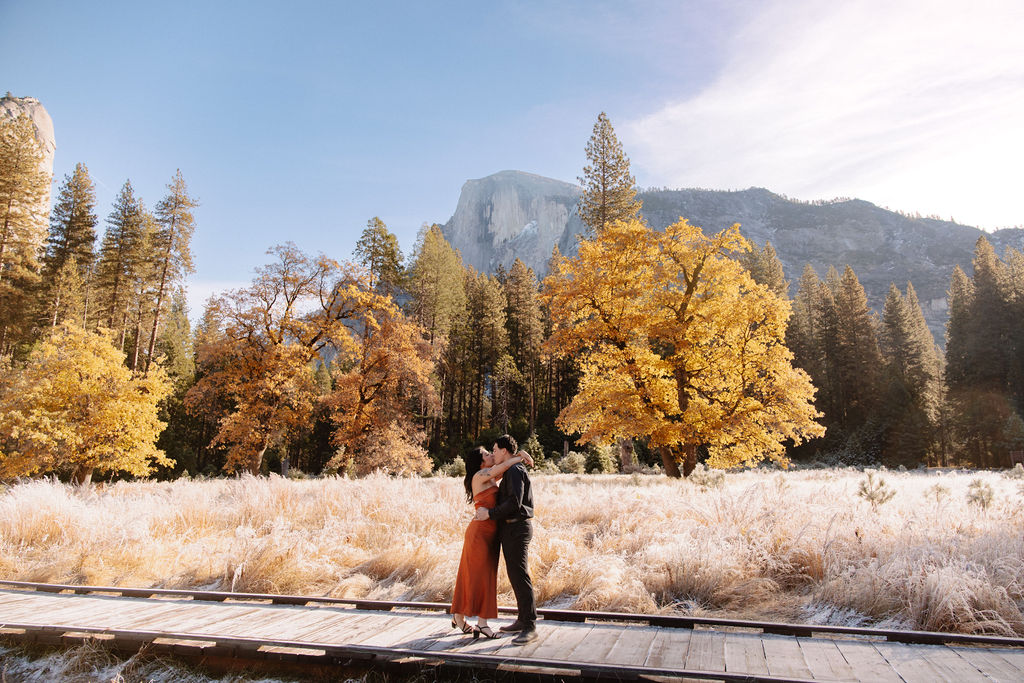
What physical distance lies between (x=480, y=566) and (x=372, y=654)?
1.15 metres

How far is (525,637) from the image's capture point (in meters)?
4.78

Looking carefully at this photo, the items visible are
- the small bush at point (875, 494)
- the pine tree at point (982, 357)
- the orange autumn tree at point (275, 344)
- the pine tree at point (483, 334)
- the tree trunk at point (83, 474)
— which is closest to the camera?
the small bush at point (875, 494)

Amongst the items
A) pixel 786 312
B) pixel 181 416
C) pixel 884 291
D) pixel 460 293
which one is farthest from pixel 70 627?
pixel 884 291

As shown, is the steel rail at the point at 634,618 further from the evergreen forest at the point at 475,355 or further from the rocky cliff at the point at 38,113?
the rocky cliff at the point at 38,113

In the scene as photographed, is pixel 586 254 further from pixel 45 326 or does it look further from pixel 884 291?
pixel 884 291

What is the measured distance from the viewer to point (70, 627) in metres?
5.55

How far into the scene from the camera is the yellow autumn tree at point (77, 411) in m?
18.9

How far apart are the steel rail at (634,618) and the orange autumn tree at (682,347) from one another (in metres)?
11.8

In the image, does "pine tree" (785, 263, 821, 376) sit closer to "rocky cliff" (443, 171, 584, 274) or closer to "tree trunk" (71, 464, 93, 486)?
"tree trunk" (71, 464, 93, 486)

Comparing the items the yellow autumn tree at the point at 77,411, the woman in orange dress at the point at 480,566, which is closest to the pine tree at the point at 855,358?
the woman in orange dress at the point at 480,566

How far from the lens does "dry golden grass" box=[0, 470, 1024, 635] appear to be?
5.61m

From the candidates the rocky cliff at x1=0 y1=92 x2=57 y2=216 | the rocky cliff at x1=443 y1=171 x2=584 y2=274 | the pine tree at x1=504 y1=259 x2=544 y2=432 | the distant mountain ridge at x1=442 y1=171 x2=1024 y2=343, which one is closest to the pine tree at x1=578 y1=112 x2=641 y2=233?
the pine tree at x1=504 y1=259 x2=544 y2=432

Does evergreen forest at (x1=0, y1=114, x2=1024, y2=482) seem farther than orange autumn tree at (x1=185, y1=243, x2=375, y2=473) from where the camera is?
No

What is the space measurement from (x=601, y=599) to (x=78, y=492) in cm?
1676
